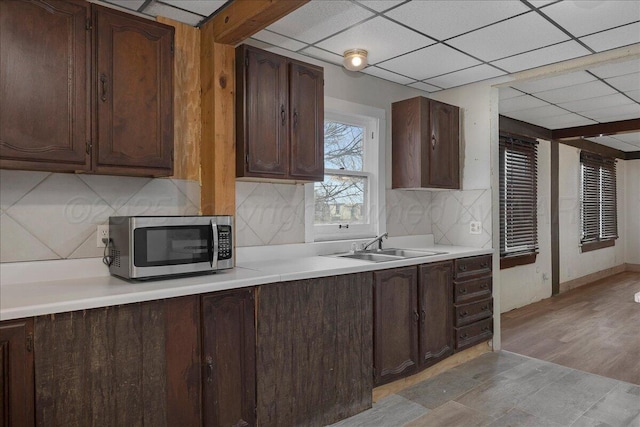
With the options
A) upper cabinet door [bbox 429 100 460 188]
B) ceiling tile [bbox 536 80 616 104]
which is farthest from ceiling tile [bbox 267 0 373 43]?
ceiling tile [bbox 536 80 616 104]

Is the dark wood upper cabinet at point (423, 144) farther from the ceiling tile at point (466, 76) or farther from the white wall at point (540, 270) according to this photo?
the white wall at point (540, 270)

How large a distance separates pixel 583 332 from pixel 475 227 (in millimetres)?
1654

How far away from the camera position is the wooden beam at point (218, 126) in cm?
248

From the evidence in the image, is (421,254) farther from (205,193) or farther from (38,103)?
(38,103)

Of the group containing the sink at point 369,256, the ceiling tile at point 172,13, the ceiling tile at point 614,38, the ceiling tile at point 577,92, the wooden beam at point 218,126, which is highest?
the ceiling tile at point 577,92

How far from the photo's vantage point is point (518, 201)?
17.0 feet

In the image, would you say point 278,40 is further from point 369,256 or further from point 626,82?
point 626,82

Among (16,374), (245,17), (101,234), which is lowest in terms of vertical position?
(16,374)

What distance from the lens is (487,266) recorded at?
12.0 ft

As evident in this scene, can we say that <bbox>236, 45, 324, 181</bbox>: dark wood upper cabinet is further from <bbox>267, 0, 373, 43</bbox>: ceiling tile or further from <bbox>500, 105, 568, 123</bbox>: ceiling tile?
<bbox>500, 105, 568, 123</bbox>: ceiling tile

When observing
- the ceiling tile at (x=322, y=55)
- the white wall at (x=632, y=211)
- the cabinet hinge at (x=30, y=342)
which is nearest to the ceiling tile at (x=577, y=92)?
the ceiling tile at (x=322, y=55)

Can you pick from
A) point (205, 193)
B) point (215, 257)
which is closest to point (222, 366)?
point (215, 257)

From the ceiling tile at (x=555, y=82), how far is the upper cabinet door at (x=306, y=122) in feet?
6.48

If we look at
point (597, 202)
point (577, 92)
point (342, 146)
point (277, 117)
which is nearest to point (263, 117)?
point (277, 117)
